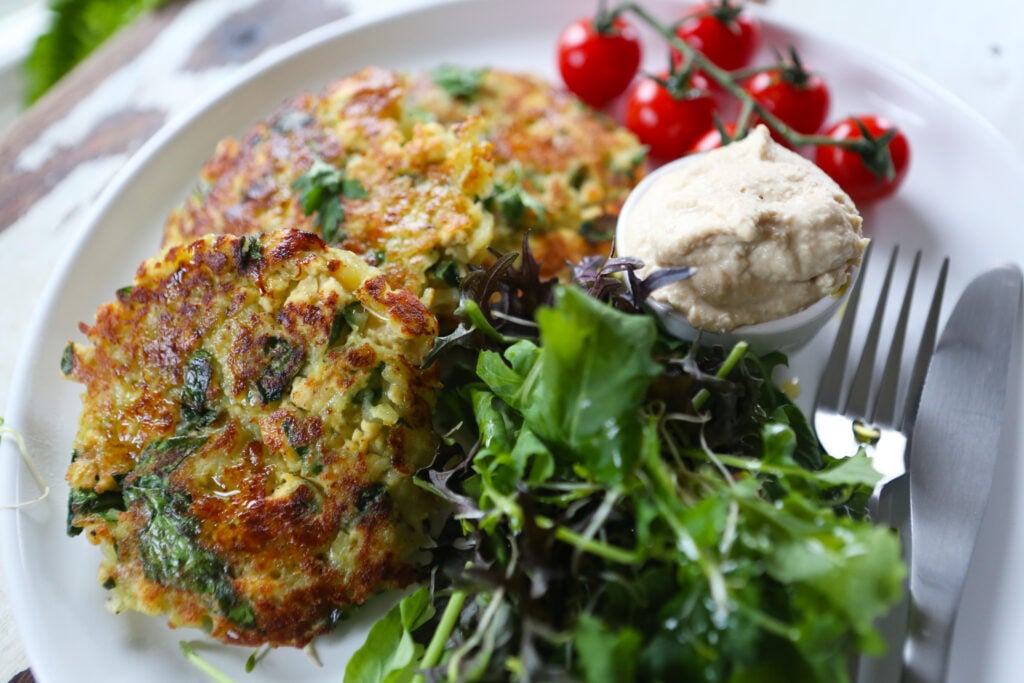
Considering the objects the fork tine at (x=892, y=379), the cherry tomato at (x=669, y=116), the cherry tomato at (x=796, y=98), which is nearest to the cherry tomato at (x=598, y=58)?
the cherry tomato at (x=669, y=116)

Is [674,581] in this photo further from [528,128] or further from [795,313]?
[528,128]

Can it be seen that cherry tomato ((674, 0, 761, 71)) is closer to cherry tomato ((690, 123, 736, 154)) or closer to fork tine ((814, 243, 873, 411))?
cherry tomato ((690, 123, 736, 154))

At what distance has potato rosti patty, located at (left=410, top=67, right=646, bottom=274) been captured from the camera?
9.21 ft

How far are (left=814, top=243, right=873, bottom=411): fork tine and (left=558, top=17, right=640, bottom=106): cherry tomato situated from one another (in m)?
1.32

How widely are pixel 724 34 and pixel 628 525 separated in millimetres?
2333

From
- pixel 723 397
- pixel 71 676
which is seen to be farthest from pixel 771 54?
pixel 71 676

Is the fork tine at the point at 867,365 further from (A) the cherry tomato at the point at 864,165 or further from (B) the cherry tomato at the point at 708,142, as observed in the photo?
(B) the cherry tomato at the point at 708,142

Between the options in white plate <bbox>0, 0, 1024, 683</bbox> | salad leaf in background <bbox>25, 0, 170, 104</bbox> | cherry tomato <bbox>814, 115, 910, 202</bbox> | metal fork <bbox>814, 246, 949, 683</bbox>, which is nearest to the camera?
white plate <bbox>0, 0, 1024, 683</bbox>

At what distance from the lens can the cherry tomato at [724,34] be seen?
11.3 ft

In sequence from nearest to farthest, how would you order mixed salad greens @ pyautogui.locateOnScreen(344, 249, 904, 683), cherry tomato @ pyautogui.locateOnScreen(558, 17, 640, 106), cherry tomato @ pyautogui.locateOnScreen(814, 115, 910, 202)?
1. mixed salad greens @ pyautogui.locateOnScreen(344, 249, 904, 683)
2. cherry tomato @ pyautogui.locateOnScreen(814, 115, 910, 202)
3. cherry tomato @ pyautogui.locateOnScreen(558, 17, 640, 106)

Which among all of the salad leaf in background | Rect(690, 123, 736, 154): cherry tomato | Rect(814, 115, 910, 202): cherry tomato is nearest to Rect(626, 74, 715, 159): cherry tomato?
Rect(690, 123, 736, 154): cherry tomato

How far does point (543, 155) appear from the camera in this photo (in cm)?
301

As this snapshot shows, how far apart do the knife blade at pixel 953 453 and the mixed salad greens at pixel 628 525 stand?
240mm

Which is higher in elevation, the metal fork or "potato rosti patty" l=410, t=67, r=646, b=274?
"potato rosti patty" l=410, t=67, r=646, b=274
